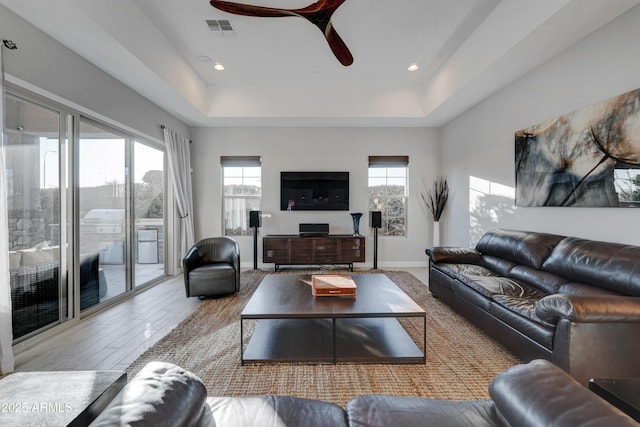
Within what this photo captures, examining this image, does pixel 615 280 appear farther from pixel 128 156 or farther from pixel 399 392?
pixel 128 156

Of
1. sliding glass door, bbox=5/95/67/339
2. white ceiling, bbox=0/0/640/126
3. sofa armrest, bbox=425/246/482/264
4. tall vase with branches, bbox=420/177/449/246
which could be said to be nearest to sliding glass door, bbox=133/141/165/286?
white ceiling, bbox=0/0/640/126

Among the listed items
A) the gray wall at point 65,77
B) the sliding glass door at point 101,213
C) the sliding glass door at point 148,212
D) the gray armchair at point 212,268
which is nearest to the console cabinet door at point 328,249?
the gray armchair at point 212,268

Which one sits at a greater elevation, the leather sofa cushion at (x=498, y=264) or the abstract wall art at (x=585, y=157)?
the abstract wall art at (x=585, y=157)

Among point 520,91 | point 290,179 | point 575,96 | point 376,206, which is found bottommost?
point 376,206

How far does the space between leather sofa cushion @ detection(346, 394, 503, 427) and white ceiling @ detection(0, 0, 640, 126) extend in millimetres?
2954

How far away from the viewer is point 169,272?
4828mm

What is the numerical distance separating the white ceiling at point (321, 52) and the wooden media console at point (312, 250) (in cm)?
220

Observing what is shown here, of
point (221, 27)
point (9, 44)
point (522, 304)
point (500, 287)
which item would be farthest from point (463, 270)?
point (9, 44)

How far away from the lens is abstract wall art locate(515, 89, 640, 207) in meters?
2.27

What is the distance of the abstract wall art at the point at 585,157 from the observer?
2.27 metres

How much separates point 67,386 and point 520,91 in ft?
15.6

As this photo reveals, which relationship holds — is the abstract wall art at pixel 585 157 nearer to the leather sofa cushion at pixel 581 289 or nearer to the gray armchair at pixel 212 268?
the leather sofa cushion at pixel 581 289

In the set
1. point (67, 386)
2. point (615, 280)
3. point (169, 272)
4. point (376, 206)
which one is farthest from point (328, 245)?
point (67, 386)

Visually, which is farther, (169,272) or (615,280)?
(169,272)
